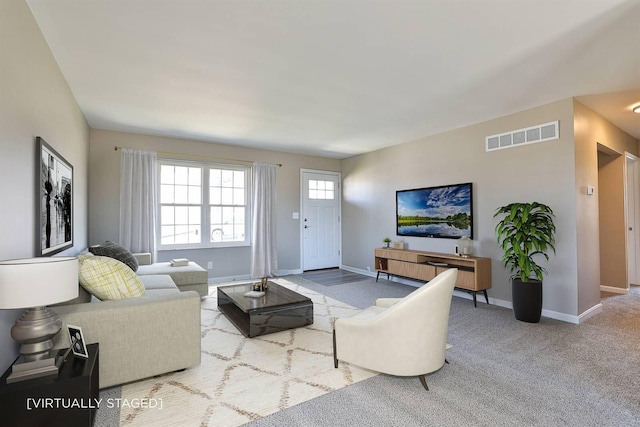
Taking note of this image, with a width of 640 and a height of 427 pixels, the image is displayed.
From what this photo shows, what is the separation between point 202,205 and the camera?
18.0 feet

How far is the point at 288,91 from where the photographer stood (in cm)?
325

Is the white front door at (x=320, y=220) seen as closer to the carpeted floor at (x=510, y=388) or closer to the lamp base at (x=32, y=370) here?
the carpeted floor at (x=510, y=388)

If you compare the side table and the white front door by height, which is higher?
the white front door

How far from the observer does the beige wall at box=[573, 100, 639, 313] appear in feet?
11.3

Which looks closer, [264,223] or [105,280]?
[105,280]

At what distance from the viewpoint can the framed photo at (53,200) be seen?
2.16m

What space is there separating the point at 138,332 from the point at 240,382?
0.79 m

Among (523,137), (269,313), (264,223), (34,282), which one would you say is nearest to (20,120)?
(34,282)

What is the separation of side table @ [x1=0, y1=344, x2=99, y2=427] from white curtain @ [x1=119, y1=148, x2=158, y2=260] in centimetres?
350

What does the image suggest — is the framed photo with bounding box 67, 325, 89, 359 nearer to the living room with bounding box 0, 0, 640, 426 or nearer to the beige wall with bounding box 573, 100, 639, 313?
the living room with bounding box 0, 0, 640, 426

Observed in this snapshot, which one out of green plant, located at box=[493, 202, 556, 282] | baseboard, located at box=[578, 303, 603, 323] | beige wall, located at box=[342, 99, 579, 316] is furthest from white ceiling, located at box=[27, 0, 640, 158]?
baseboard, located at box=[578, 303, 603, 323]

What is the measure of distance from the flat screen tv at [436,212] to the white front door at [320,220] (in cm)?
179

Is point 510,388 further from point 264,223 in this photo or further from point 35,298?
point 264,223

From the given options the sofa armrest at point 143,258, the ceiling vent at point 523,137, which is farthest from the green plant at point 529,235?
the sofa armrest at point 143,258
